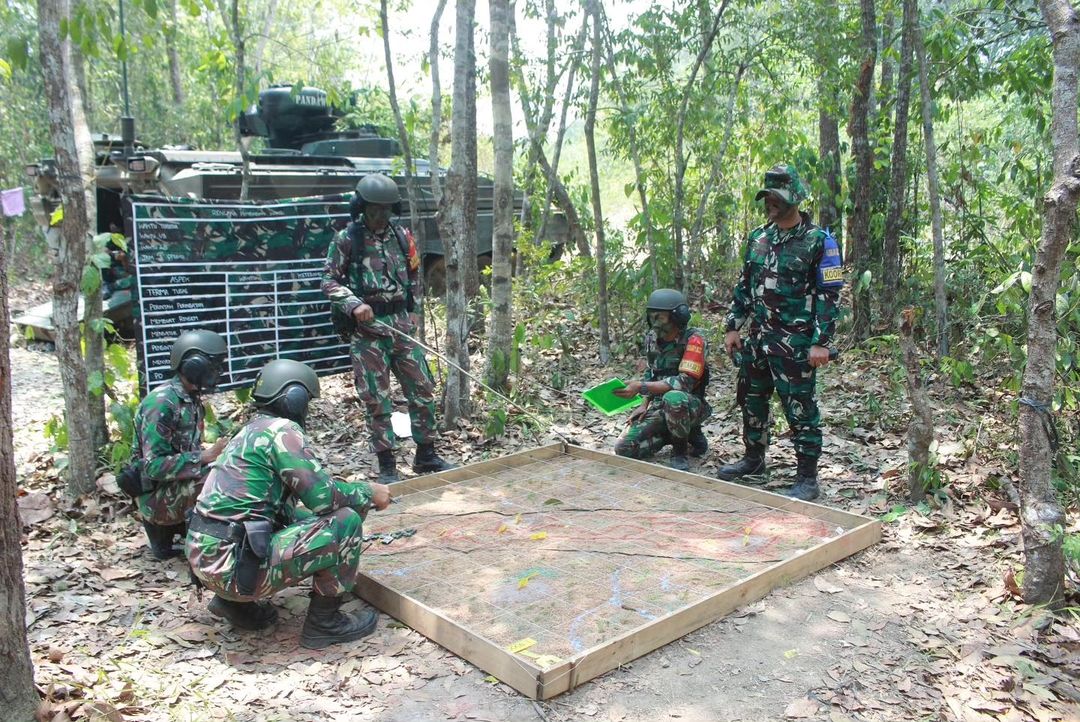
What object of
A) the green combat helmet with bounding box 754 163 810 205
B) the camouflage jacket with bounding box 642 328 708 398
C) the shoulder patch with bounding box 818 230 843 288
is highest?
the green combat helmet with bounding box 754 163 810 205

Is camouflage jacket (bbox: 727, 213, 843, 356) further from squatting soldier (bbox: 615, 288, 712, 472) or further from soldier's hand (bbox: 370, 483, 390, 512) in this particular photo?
soldier's hand (bbox: 370, 483, 390, 512)

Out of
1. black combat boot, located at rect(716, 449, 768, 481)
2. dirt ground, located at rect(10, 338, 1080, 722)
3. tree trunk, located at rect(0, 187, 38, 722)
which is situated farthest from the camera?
black combat boot, located at rect(716, 449, 768, 481)

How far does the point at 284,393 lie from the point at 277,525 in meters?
0.54

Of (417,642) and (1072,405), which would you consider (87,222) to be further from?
(1072,405)

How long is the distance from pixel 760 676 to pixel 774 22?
6181 mm

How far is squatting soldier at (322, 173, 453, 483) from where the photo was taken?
210 inches

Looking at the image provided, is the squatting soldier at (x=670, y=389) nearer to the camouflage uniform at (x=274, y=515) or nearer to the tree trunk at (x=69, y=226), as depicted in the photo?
the camouflage uniform at (x=274, y=515)

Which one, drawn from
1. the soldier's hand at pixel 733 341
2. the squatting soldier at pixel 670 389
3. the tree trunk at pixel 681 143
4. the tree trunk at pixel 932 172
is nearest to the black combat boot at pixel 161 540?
the squatting soldier at pixel 670 389

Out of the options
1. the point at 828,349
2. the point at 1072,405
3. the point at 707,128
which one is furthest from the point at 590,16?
the point at 1072,405

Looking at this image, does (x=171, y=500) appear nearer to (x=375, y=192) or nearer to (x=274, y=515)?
(x=274, y=515)

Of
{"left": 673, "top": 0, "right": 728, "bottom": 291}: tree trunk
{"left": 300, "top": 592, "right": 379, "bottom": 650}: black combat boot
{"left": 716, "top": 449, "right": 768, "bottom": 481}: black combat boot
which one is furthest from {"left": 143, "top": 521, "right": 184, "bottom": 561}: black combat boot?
{"left": 673, "top": 0, "right": 728, "bottom": 291}: tree trunk

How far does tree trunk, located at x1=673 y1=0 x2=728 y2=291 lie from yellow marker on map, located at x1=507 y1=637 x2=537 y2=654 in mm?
5045

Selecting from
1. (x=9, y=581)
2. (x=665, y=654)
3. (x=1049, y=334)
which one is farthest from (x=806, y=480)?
(x=9, y=581)

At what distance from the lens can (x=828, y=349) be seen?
15.8ft
